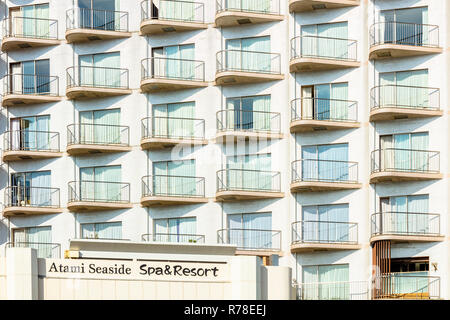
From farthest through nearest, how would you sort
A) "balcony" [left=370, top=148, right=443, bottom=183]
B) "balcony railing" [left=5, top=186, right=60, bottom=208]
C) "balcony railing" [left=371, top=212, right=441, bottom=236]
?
Result: "balcony railing" [left=5, top=186, right=60, bottom=208]
"balcony" [left=370, top=148, right=443, bottom=183]
"balcony railing" [left=371, top=212, right=441, bottom=236]

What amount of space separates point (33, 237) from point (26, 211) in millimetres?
1842

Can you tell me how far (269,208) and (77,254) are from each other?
17460 millimetres

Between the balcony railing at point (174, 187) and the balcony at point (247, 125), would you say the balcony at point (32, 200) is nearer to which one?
the balcony railing at point (174, 187)

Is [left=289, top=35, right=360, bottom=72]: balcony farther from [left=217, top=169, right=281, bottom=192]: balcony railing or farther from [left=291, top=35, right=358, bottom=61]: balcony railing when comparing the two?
[left=217, top=169, right=281, bottom=192]: balcony railing

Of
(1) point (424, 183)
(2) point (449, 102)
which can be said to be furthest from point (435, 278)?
(2) point (449, 102)

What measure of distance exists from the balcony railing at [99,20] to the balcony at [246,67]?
7015 mm

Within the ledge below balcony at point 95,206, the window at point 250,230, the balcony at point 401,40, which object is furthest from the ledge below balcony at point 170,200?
the balcony at point 401,40

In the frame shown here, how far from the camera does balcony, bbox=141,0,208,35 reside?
228 ft

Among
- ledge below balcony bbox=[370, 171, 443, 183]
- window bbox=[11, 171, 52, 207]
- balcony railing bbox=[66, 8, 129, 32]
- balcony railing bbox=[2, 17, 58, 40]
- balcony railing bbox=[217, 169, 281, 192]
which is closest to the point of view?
ledge below balcony bbox=[370, 171, 443, 183]

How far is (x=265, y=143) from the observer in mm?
67812

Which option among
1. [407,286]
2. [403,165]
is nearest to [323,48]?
[403,165]

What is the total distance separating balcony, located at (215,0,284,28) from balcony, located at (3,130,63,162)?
13.2m

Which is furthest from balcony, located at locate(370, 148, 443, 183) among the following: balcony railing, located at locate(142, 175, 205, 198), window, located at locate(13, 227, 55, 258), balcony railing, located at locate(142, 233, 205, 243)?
window, located at locate(13, 227, 55, 258)
